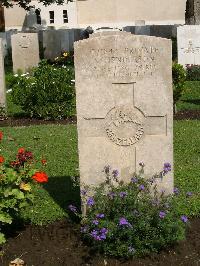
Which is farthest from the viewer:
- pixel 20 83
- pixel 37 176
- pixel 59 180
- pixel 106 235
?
pixel 20 83

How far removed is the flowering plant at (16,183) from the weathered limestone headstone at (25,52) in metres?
13.9

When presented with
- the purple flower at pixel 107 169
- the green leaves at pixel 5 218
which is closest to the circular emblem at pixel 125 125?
the purple flower at pixel 107 169

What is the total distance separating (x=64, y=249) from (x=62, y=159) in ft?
9.40

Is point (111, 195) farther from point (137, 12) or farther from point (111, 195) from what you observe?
point (137, 12)

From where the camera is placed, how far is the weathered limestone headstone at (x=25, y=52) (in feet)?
61.0

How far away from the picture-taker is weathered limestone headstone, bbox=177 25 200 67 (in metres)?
16.9

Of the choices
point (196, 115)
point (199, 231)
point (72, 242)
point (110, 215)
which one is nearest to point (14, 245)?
point (72, 242)

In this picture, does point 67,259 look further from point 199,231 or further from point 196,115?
point 196,115

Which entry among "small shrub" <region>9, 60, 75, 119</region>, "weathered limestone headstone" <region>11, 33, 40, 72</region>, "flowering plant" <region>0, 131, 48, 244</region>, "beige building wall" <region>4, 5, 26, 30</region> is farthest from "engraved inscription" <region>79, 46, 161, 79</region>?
"beige building wall" <region>4, 5, 26, 30</region>

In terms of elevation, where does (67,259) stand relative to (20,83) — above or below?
below

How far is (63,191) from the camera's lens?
6.44m

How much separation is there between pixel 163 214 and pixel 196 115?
749cm

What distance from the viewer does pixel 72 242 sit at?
5145 mm

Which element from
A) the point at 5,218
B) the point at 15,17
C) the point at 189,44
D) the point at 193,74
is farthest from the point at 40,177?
the point at 15,17
